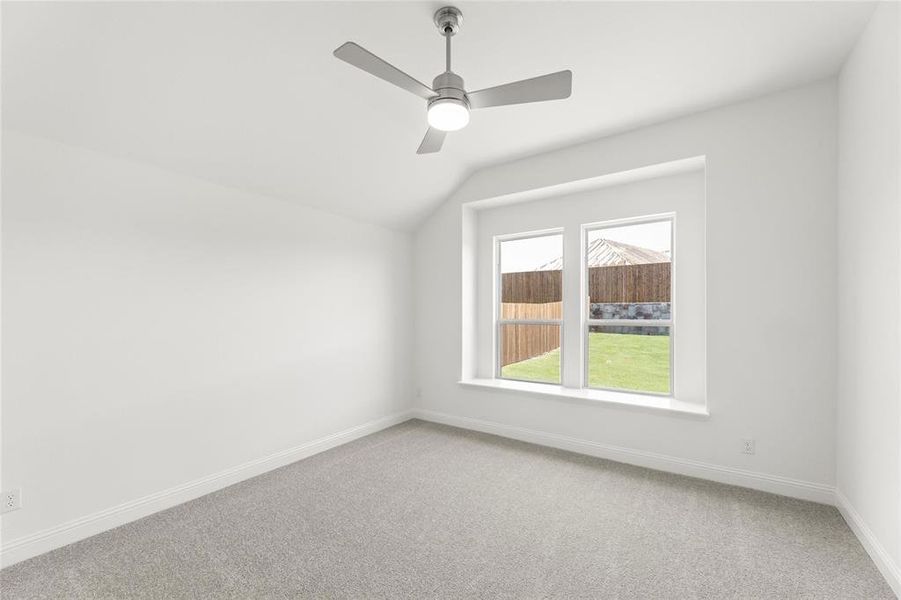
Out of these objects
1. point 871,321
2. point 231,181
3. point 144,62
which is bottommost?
point 871,321

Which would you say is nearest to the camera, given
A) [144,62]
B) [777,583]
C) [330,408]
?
[777,583]

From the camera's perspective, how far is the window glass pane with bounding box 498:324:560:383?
4.27 metres

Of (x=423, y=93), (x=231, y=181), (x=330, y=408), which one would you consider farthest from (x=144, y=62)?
(x=330, y=408)

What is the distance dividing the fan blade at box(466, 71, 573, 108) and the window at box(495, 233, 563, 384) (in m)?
2.39

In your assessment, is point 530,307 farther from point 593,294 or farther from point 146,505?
point 146,505


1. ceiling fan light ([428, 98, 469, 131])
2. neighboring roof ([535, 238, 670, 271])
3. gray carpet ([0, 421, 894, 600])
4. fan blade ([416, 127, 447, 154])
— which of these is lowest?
gray carpet ([0, 421, 894, 600])

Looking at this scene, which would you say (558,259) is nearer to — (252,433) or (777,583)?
(777,583)

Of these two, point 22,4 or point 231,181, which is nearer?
point 22,4

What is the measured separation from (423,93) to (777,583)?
292 cm

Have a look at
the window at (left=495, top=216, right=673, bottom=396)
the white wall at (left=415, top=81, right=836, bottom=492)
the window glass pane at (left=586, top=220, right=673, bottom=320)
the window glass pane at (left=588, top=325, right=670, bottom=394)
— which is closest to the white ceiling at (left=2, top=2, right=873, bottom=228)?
the white wall at (left=415, top=81, right=836, bottom=492)

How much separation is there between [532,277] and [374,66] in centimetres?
305

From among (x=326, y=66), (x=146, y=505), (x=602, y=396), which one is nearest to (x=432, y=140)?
(x=326, y=66)

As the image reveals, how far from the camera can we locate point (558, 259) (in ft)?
14.0

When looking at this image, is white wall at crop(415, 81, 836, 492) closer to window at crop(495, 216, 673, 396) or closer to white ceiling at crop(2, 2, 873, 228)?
white ceiling at crop(2, 2, 873, 228)
